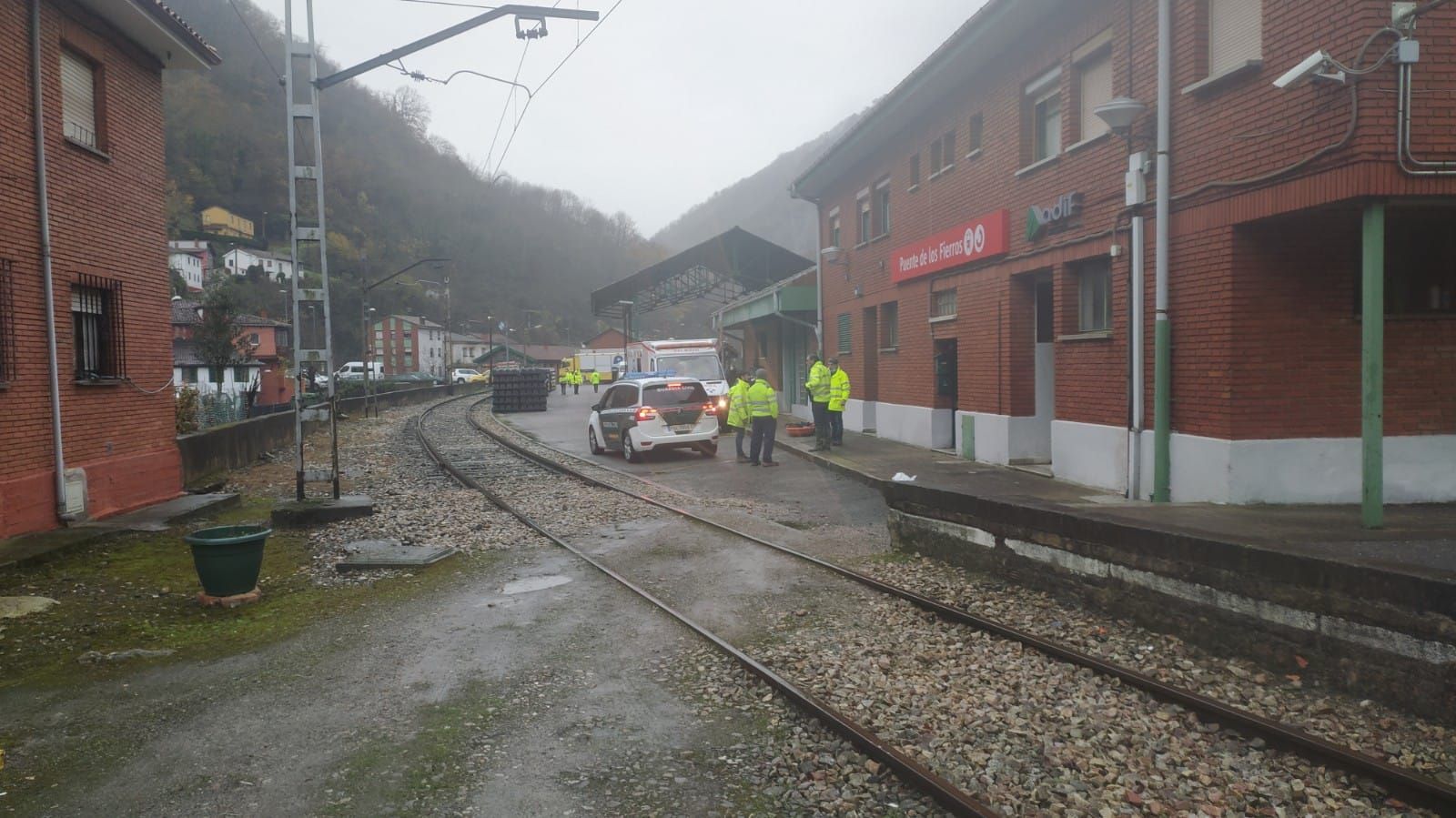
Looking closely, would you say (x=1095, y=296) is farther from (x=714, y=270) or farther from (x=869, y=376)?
(x=714, y=270)

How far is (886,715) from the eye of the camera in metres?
4.88

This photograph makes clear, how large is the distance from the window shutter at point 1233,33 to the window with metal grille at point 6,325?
1255 cm

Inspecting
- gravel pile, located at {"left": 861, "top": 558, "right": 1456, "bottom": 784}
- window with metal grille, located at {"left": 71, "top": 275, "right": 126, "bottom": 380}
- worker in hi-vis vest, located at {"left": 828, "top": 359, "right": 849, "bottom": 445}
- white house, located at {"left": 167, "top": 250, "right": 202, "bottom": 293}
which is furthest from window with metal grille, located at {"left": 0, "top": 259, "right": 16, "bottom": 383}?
white house, located at {"left": 167, "top": 250, "right": 202, "bottom": 293}

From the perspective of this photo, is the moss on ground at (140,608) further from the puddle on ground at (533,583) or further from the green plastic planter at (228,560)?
the puddle on ground at (533,583)

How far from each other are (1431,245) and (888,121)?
34.9ft

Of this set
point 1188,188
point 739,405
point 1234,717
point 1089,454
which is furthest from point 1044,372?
point 1234,717

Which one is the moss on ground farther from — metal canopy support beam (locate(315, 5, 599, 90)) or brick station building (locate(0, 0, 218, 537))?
metal canopy support beam (locate(315, 5, 599, 90))

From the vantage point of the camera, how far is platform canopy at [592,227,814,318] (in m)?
34.4

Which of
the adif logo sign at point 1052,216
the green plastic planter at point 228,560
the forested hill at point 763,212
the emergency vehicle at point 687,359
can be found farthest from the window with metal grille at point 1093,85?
the forested hill at point 763,212

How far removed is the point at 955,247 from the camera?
50.1 ft

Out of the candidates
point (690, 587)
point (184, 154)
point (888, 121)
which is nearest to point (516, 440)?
point (888, 121)

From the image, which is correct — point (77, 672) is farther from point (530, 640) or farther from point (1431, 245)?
point (1431, 245)

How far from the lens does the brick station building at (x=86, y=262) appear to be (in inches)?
374

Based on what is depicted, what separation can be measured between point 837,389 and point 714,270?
1944 cm
